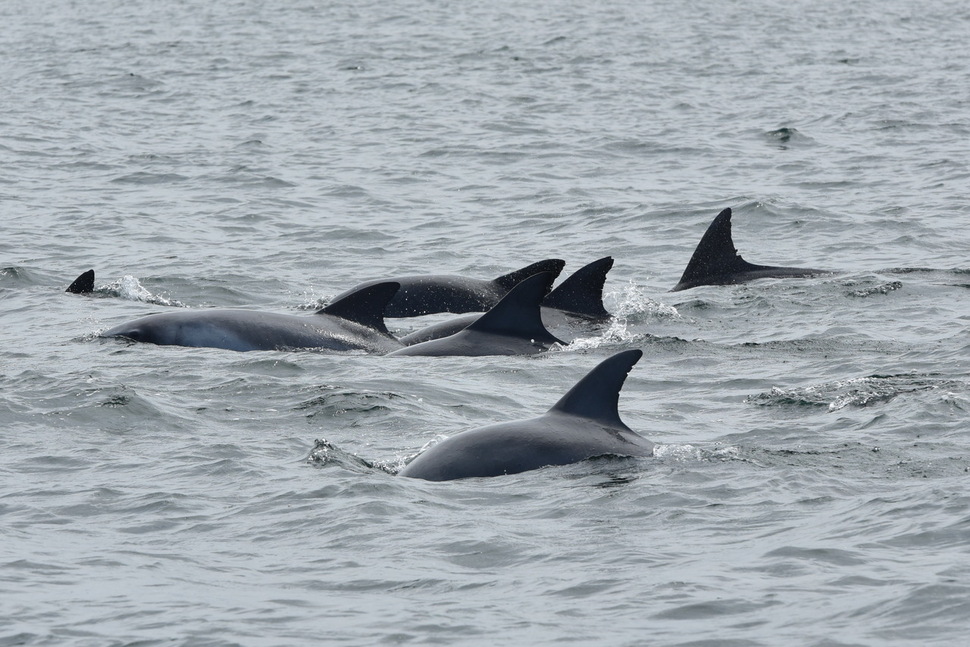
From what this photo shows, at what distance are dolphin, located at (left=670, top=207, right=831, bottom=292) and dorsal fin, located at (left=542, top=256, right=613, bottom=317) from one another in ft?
7.63

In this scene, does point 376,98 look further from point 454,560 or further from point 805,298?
point 454,560

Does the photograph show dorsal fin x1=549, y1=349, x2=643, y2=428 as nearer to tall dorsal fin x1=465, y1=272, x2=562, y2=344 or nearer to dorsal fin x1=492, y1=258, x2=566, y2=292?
tall dorsal fin x1=465, y1=272, x2=562, y2=344

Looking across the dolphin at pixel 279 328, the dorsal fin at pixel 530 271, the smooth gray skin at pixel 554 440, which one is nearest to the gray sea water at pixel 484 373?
the smooth gray skin at pixel 554 440

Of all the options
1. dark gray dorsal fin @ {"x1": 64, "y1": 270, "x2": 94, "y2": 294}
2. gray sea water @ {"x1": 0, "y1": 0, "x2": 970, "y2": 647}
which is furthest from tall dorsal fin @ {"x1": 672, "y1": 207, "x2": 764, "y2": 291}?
dark gray dorsal fin @ {"x1": 64, "y1": 270, "x2": 94, "y2": 294}

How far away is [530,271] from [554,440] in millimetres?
6144

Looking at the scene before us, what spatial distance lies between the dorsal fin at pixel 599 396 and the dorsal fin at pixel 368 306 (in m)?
4.64

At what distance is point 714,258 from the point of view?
1873 centimetres

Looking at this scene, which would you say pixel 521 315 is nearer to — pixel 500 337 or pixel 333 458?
pixel 500 337

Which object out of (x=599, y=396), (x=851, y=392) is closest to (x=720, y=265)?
(x=851, y=392)

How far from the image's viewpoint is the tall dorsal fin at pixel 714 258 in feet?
61.2

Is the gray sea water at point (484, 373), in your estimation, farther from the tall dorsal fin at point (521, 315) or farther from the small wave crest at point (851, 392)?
the tall dorsal fin at point (521, 315)

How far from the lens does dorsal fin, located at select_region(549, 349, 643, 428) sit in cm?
1083

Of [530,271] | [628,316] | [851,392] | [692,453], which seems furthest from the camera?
[628,316]

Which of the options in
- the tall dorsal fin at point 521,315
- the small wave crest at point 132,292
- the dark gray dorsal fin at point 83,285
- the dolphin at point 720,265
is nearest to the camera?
the tall dorsal fin at point 521,315
